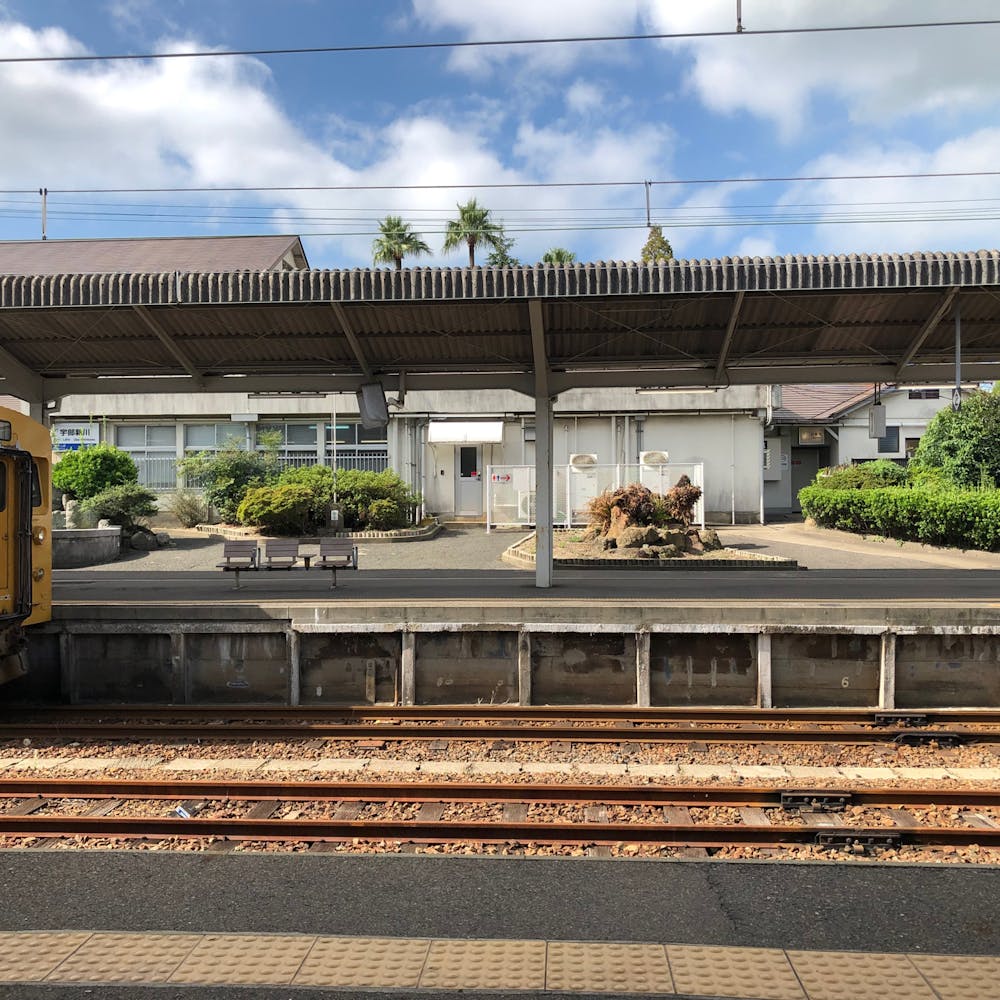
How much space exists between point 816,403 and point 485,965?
121 feet

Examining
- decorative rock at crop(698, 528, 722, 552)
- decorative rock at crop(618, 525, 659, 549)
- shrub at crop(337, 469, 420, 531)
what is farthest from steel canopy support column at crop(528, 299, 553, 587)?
shrub at crop(337, 469, 420, 531)

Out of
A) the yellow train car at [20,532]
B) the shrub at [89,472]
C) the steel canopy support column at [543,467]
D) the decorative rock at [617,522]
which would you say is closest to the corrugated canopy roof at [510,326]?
the steel canopy support column at [543,467]

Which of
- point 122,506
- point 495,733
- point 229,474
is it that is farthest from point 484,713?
point 229,474

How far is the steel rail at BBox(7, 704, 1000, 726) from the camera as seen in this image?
10.0 meters

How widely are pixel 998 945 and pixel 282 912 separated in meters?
4.25

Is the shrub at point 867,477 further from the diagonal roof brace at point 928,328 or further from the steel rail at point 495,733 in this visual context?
the steel rail at point 495,733

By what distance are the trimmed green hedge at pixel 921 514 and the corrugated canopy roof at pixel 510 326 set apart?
9.08m

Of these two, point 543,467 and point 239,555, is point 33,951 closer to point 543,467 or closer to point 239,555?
point 543,467

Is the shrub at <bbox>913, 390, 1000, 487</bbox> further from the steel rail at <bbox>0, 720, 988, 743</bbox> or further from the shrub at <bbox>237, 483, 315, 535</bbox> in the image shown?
the shrub at <bbox>237, 483, 315, 535</bbox>

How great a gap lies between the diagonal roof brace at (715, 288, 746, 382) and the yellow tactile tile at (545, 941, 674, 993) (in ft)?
28.2

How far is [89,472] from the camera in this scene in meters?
25.1

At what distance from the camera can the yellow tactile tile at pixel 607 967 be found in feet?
14.1

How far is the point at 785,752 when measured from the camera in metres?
8.84

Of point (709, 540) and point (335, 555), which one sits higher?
point (335, 555)
